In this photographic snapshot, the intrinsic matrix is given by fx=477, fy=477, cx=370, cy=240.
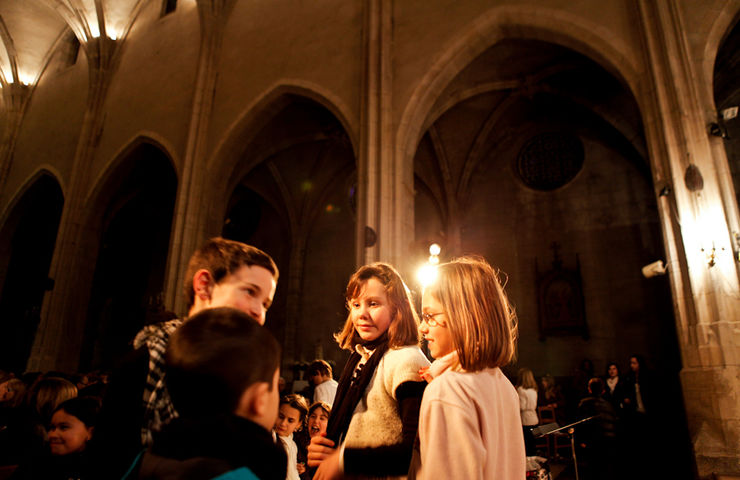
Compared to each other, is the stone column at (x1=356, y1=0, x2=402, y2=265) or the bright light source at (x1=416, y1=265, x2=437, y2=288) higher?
the stone column at (x1=356, y1=0, x2=402, y2=265)

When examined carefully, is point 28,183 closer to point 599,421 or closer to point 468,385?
point 599,421

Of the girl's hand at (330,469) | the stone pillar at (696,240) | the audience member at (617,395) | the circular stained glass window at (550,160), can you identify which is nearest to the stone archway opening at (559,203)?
the circular stained glass window at (550,160)

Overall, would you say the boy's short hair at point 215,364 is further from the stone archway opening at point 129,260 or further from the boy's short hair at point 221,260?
the stone archway opening at point 129,260

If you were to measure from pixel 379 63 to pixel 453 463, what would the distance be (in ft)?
28.4

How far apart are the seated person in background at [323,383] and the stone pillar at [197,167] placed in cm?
531

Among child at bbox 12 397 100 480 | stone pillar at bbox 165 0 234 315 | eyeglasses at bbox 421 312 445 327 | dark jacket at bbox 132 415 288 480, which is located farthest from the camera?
stone pillar at bbox 165 0 234 315

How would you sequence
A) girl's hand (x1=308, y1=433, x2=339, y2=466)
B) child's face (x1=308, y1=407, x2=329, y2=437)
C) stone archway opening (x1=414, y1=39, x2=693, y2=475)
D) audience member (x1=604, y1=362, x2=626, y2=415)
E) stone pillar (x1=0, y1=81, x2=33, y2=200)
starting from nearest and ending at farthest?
girl's hand (x1=308, y1=433, x2=339, y2=466)
child's face (x1=308, y1=407, x2=329, y2=437)
audience member (x1=604, y1=362, x2=626, y2=415)
stone archway opening (x1=414, y1=39, x2=693, y2=475)
stone pillar (x1=0, y1=81, x2=33, y2=200)

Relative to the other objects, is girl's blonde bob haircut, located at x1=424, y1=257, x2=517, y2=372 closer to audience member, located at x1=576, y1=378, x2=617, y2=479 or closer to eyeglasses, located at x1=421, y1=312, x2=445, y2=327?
eyeglasses, located at x1=421, y1=312, x2=445, y2=327

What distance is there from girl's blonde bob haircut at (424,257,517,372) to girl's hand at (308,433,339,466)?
23.9 inches

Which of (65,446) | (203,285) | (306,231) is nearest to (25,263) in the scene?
(306,231)

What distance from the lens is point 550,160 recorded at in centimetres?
1304

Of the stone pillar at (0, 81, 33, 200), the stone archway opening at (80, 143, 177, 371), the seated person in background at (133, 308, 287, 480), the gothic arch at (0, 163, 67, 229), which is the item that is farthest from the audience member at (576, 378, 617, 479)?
the stone pillar at (0, 81, 33, 200)

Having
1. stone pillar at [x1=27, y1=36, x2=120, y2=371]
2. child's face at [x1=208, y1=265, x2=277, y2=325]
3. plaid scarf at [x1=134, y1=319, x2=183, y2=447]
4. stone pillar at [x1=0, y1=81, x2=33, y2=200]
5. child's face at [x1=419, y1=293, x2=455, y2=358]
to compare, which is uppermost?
stone pillar at [x1=0, y1=81, x2=33, y2=200]

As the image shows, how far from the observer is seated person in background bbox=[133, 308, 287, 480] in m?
1.00
